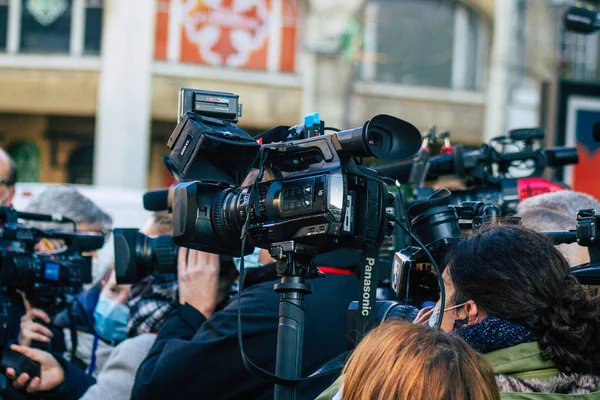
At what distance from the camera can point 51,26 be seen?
51.5 feet

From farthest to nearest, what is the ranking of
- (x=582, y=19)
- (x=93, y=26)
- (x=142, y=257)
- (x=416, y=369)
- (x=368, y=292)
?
(x=93, y=26) → (x=582, y=19) → (x=142, y=257) → (x=368, y=292) → (x=416, y=369)

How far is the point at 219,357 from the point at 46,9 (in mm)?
13725

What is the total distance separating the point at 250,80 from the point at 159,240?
1199 cm

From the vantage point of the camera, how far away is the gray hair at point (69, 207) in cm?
484

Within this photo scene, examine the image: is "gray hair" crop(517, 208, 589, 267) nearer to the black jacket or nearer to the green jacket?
the black jacket

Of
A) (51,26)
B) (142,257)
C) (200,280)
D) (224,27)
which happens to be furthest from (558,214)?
(51,26)

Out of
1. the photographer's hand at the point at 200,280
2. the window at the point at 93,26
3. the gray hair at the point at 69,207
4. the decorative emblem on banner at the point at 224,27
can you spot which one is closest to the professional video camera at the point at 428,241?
the photographer's hand at the point at 200,280

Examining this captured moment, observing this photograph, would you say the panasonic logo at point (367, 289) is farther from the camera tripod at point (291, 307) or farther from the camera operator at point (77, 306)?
the camera operator at point (77, 306)

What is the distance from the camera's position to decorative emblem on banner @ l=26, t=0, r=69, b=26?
→ 51.4 ft

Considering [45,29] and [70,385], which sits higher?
[45,29]

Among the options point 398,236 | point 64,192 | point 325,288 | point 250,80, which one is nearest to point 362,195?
point 325,288

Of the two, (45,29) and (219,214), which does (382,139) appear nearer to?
(219,214)

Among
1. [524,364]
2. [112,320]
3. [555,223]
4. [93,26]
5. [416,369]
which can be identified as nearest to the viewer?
[416,369]

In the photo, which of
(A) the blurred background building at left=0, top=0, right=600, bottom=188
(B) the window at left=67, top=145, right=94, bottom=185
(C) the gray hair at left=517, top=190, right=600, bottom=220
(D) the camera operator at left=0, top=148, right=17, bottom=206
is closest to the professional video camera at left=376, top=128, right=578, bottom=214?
(C) the gray hair at left=517, top=190, right=600, bottom=220
